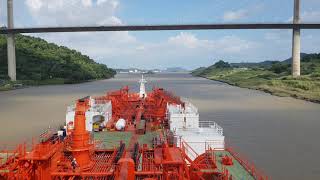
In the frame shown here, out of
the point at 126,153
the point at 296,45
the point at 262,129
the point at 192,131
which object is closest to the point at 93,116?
the point at 192,131

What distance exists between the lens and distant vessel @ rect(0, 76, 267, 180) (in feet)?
39.0

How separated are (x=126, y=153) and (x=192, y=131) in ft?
17.4

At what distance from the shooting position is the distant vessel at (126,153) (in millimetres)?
11891

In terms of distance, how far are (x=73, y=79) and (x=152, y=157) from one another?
307ft

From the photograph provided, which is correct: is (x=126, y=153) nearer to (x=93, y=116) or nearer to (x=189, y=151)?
(x=189, y=151)

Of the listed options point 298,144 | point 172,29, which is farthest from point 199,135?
point 172,29

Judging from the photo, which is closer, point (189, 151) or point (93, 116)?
point (189, 151)

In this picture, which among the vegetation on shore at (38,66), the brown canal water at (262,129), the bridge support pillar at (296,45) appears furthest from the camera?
the vegetation on shore at (38,66)

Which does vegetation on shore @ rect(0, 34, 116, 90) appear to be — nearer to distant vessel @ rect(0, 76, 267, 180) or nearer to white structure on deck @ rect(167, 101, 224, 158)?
distant vessel @ rect(0, 76, 267, 180)

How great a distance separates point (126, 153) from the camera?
15094 millimetres

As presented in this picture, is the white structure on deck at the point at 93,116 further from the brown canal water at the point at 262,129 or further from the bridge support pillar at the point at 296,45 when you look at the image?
the bridge support pillar at the point at 296,45

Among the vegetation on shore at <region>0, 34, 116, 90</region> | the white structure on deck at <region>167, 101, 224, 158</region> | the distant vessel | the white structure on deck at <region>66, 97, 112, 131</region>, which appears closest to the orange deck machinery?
the distant vessel

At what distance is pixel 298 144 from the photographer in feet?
81.3

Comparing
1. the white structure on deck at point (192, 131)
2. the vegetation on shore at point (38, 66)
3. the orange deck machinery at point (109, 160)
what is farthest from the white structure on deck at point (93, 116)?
the vegetation on shore at point (38, 66)
